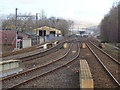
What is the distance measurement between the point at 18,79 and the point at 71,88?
126 inches

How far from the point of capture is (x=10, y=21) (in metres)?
67.2

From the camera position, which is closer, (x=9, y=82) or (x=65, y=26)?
(x=9, y=82)

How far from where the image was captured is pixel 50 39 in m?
55.2

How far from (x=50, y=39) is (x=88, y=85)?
161 ft

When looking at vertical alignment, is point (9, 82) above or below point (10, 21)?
below

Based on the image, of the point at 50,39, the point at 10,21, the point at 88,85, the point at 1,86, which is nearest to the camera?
the point at 88,85

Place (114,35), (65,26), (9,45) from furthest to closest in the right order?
(65,26) < (114,35) < (9,45)

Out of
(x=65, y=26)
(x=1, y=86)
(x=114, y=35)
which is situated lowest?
(x=1, y=86)

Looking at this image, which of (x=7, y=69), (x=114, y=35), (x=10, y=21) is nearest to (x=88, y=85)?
(x=7, y=69)

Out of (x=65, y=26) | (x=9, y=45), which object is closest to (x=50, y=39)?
(x=9, y=45)

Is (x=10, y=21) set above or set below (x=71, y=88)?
above

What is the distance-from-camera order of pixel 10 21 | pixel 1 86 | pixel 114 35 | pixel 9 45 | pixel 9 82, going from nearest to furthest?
pixel 1 86 → pixel 9 82 → pixel 9 45 → pixel 114 35 → pixel 10 21

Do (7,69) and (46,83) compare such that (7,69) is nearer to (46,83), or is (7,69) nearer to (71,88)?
(46,83)

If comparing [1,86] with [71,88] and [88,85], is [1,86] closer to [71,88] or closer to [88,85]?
[71,88]
